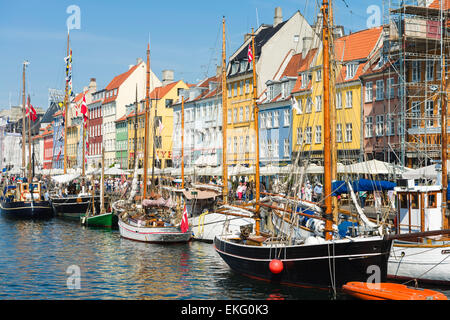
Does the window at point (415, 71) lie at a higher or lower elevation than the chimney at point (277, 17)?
lower

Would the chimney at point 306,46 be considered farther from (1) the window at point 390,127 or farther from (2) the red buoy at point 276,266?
(2) the red buoy at point 276,266

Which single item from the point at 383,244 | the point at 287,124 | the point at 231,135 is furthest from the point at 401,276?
the point at 231,135

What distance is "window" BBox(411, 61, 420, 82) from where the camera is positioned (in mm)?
50125

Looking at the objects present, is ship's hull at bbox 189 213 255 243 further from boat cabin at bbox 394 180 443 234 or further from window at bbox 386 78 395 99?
window at bbox 386 78 395 99

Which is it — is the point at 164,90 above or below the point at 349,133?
above

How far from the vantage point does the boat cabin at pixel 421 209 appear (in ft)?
84.8

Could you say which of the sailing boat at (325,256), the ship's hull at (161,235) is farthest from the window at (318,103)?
the sailing boat at (325,256)

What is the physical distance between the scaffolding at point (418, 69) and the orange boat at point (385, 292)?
2604 centimetres

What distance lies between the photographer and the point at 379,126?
5459 cm

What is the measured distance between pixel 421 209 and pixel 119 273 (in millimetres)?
12472

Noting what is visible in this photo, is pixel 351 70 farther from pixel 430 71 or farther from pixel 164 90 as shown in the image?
pixel 164 90

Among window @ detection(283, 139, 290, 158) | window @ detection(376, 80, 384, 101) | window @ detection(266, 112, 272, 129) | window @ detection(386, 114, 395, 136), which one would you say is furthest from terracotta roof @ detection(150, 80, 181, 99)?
window @ detection(386, 114, 395, 136)

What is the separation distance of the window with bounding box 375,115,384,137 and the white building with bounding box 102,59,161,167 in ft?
185

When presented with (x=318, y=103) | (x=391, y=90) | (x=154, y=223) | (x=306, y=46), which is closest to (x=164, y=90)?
(x=306, y=46)
